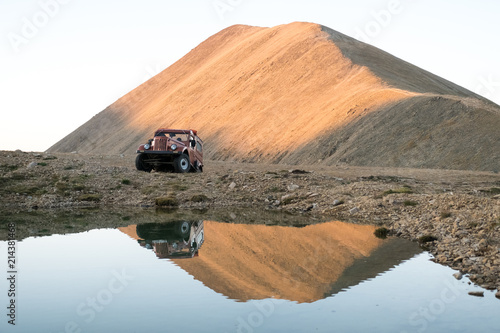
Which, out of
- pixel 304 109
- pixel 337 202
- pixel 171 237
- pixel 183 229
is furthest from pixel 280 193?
pixel 304 109

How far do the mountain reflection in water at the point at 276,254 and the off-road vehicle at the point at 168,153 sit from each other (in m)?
9.55

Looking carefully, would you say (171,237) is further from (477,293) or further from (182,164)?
(182,164)

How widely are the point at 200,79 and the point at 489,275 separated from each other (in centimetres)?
8960

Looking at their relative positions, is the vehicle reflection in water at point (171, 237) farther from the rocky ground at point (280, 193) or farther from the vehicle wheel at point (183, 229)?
the rocky ground at point (280, 193)

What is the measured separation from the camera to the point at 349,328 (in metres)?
8.51

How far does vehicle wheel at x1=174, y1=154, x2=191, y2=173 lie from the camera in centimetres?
2919

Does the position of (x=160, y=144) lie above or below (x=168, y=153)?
above

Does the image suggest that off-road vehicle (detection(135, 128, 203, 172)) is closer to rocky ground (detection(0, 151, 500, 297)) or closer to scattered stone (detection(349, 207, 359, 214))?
rocky ground (detection(0, 151, 500, 297))

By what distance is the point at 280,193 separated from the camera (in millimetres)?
25219

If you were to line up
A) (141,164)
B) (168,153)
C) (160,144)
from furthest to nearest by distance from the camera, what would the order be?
(141,164) → (160,144) → (168,153)

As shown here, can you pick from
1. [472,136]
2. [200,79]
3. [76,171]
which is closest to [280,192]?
[76,171]

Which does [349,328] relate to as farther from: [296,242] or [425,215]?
[425,215]

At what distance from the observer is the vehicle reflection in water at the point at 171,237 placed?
1479 cm

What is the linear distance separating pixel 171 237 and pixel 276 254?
12.9 ft
